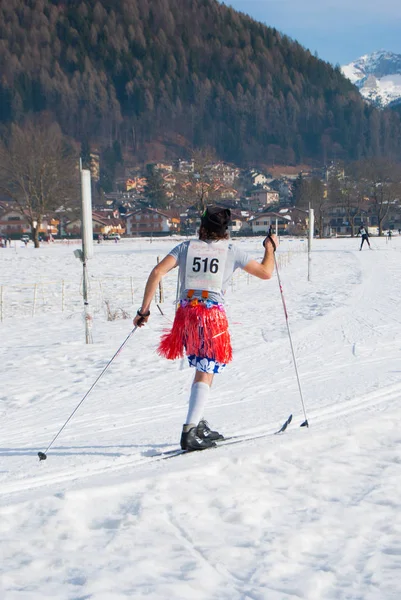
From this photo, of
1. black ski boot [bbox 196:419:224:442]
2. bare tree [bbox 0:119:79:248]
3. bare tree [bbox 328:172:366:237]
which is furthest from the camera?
bare tree [bbox 328:172:366:237]

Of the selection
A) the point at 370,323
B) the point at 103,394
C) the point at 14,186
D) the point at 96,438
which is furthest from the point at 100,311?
the point at 14,186

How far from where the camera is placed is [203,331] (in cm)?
452

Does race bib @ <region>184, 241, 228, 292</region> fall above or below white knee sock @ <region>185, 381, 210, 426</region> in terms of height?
above

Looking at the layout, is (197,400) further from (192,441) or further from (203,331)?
(203,331)

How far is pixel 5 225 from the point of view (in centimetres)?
11469

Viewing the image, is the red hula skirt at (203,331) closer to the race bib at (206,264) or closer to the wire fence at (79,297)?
the race bib at (206,264)

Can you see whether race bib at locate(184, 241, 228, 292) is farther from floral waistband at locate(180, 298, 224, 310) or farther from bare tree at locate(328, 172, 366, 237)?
bare tree at locate(328, 172, 366, 237)

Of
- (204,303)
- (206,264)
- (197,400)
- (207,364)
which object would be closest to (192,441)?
(197,400)

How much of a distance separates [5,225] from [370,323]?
110522 mm

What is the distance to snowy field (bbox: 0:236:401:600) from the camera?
9.28ft

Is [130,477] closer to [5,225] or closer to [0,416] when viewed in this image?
[0,416]

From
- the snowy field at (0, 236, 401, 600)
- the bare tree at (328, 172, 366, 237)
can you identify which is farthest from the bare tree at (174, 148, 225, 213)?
the snowy field at (0, 236, 401, 600)

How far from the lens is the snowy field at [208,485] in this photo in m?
2.83

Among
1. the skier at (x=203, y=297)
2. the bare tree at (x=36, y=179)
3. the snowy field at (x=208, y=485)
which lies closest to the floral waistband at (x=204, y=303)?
the skier at (x=203, y=297)
